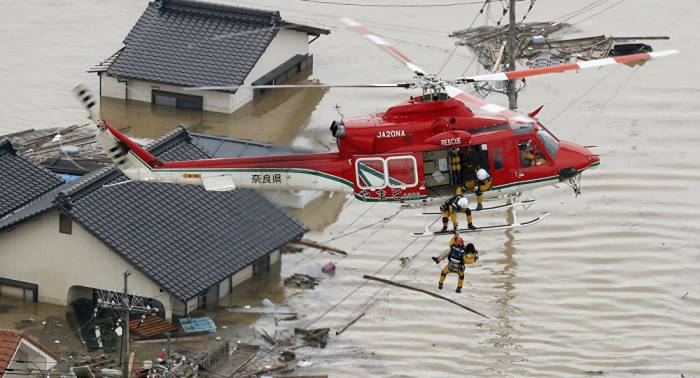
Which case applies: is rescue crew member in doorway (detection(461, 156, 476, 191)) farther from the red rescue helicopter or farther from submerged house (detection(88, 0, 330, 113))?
submerged house (detection(88, 0, 330, 113))

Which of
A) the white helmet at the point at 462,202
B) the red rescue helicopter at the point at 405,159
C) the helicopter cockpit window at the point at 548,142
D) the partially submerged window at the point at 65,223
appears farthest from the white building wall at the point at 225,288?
the helicopter cockpit window at the point at 548,142

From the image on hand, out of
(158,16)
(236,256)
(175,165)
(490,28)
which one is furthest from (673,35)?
(175,165)

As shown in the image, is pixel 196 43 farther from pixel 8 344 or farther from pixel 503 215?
pixel 8 344

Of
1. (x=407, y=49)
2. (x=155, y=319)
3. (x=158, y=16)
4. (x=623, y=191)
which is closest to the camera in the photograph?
(x=155, y=319)

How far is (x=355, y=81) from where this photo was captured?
248ft

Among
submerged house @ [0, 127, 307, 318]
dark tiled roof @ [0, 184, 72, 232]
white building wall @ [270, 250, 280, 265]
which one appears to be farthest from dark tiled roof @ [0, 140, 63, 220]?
white building wall @ [270, 250, 280, 265]

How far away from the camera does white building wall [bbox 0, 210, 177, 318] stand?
51688mm

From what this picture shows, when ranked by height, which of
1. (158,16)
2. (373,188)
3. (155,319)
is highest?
(158,16)

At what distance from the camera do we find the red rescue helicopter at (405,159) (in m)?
45.6

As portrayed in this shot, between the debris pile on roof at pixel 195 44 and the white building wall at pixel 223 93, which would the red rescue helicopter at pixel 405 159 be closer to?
the debris pile on roof at pixel 195 44

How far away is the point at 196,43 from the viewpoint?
7181 centimetres

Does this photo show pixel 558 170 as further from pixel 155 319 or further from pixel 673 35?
pixel 673 35

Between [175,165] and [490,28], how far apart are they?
38.3 m

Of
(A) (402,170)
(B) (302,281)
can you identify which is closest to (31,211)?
(B) (302,281)
